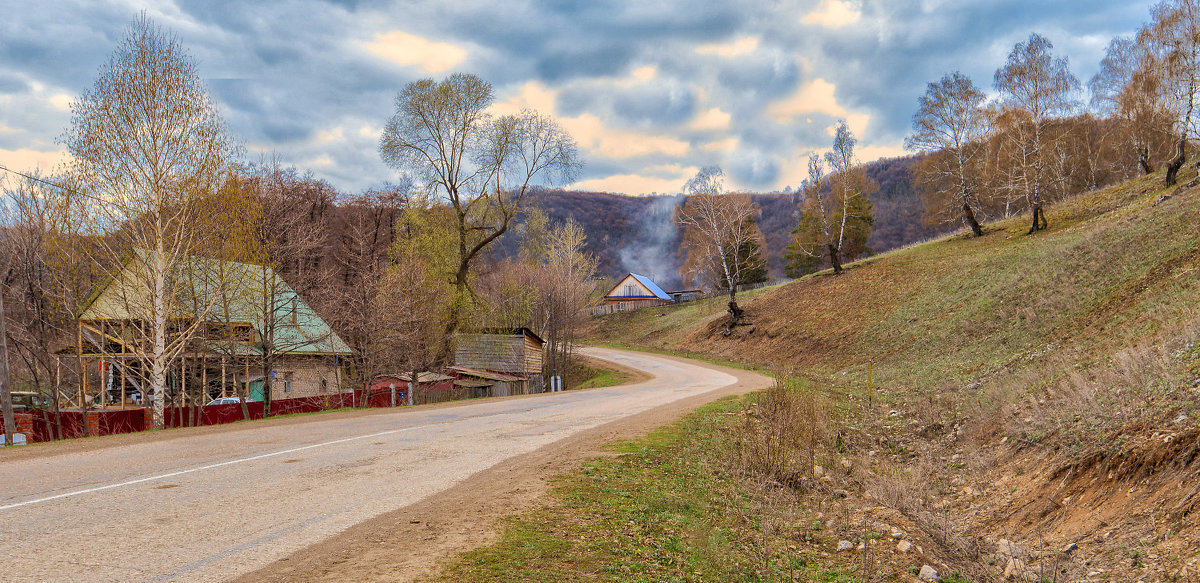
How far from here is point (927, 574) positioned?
8047mm

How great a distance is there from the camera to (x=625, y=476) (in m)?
10.5

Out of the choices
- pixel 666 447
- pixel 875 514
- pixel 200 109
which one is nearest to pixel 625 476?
pixel 666 447

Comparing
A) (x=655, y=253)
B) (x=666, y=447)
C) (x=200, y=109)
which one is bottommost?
(x=666, y=447)

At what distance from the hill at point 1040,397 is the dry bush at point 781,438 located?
1.78 feet

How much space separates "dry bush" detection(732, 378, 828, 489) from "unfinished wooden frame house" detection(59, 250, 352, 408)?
672 inches

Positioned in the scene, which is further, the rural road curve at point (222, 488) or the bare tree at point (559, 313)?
the bare tree at point (559, 313)

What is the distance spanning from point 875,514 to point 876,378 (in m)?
19.4

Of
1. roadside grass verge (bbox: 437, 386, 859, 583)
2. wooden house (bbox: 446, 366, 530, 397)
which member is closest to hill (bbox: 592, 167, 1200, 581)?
roadside grass verge (bbox: 437, 386, 859, 583)

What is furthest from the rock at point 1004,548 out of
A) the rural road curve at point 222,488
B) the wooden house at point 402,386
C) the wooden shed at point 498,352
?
the wooden shed at point 498,352

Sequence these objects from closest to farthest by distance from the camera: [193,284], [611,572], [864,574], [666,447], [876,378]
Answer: [611,572], [864,574], [666,447], [193,284], [876,378]

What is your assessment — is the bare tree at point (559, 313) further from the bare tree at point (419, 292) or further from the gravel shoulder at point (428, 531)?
the gravel shoulder at point (428, 531)

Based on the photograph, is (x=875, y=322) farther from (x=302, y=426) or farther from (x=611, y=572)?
(x=611, y=572)

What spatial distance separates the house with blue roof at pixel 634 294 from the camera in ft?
343

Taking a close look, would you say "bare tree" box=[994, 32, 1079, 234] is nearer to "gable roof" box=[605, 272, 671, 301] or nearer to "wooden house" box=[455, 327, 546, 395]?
"wooden house" box=[455, 327, 546, 395]
